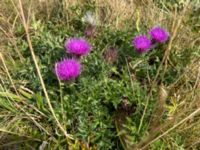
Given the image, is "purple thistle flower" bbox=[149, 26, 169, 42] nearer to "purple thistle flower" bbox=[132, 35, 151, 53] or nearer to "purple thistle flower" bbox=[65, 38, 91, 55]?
"purple thistle flower" bbox=[132, 35, 151, 53]

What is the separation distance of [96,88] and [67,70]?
0.18 m

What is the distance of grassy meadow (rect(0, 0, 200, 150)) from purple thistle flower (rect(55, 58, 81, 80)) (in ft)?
0.10

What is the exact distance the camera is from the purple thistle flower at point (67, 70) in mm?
1758

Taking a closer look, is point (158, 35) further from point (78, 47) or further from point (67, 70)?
point (67, 70)

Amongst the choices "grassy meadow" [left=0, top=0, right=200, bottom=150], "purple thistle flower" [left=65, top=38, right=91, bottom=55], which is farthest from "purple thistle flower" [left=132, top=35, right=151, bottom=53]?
"purple thistle flower" [left=65, top=38, right=91, bottom=55]

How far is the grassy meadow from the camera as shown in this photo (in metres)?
1.82

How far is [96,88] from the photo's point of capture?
189 cm

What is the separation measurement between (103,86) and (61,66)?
24 centimetres

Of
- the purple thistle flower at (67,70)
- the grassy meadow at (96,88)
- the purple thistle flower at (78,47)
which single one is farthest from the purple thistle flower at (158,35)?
the purple thistle flower at (67,70)

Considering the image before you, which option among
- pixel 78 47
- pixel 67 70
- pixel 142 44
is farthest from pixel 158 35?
pixel 67 70

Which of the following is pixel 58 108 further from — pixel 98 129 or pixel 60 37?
pixel 60 37

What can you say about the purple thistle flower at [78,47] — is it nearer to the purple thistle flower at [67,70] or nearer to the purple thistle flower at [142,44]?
the purple thistle flower at [67,70]

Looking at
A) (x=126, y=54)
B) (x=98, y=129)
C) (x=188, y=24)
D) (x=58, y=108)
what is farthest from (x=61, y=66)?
(x=188, y=24)

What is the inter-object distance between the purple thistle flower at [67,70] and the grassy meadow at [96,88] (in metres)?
0.03
